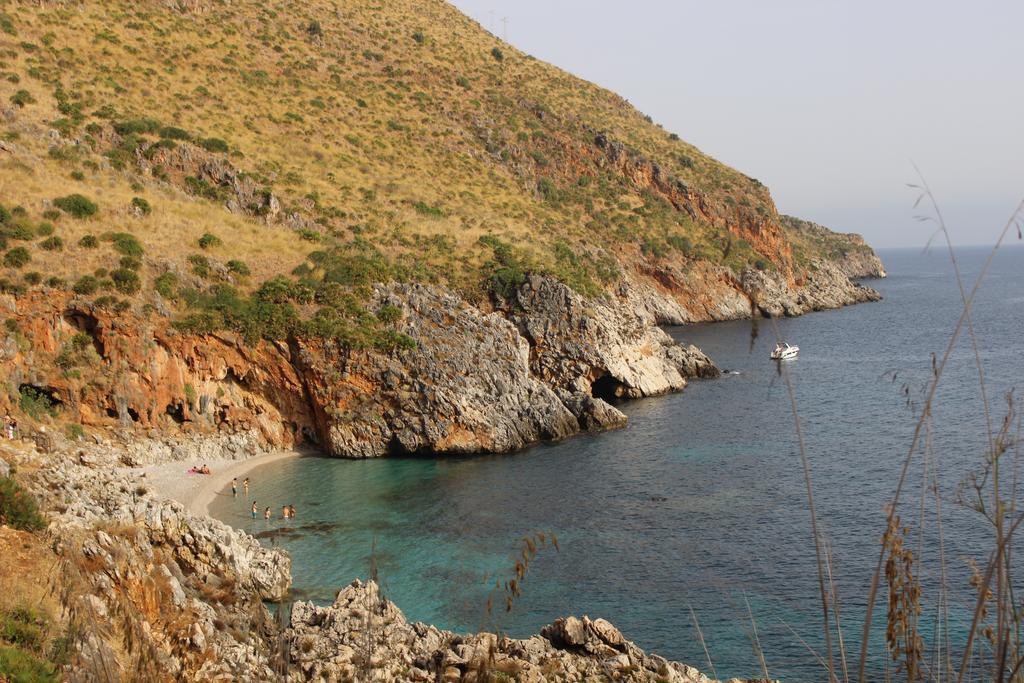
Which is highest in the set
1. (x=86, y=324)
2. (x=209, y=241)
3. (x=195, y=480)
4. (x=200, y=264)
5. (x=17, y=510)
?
(x=209, y=241)

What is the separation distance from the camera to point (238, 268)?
52062mm

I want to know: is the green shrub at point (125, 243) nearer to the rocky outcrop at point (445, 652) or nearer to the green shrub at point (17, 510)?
the green shrub at point (17, 510)

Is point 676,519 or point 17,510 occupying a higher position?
point 17,510

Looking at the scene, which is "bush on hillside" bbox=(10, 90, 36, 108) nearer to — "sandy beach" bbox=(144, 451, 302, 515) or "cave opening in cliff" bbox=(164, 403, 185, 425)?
"cave opening in cliff" bbox=(164, 403, 185, 425)

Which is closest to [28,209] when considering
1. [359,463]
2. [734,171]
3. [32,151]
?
[32,151]

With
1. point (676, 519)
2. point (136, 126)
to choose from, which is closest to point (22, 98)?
point (136, 126)

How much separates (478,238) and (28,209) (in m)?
33.7

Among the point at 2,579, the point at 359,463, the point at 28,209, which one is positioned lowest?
A: the point at 359,463

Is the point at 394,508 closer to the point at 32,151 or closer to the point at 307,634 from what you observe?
the point at 307,634

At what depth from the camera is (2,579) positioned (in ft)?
49.3

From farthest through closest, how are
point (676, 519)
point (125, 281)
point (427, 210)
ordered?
point (427, 210) → point (125, 281) → point (676, 519)

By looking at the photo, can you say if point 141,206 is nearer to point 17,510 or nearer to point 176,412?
point 176,412

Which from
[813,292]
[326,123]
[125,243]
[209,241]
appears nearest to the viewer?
[125,243]

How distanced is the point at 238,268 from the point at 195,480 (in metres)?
16.6
